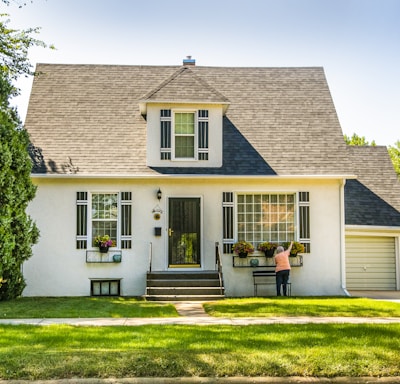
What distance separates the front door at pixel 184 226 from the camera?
16.9 meters

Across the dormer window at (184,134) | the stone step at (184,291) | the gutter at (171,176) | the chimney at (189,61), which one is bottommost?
the stone step at (184,291)

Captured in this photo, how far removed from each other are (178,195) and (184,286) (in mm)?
2662

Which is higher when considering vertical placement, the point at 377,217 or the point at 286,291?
the point at 377,217

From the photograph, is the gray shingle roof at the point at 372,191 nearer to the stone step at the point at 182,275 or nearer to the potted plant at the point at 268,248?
the potted plant at the point at 268,248

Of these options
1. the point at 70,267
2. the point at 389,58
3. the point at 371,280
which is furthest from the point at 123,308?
the point at 371,280

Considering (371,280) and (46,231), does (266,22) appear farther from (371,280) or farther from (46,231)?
(371,280)

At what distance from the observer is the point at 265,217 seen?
17.1 m

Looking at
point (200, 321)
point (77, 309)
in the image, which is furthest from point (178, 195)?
point (200, 321)

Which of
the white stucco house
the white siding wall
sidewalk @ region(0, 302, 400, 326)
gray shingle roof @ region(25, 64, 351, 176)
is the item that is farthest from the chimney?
sidewalk @ region(0, 302, 400, 326)

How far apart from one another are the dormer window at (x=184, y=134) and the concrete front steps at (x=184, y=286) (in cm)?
334

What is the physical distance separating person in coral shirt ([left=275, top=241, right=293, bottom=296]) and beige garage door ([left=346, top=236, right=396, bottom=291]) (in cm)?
385

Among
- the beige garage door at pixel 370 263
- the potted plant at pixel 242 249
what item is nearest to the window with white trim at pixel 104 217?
the potted plant at pixel 242 249

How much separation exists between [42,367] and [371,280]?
1406 cm

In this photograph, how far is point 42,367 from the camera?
7.05 m
